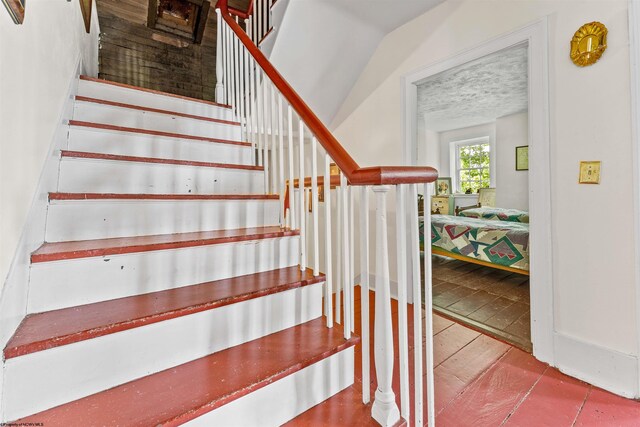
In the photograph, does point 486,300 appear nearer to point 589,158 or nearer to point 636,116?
point 589,158

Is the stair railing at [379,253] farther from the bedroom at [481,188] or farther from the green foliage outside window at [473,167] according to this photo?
the green foliage outside window at [473,167]

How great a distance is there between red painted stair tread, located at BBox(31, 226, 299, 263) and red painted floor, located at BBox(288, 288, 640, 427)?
30.1 inches

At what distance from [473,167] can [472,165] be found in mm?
53

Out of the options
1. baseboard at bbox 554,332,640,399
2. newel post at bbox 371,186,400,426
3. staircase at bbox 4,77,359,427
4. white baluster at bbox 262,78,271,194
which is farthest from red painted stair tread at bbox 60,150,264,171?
baseboard at bbox 554,332,640,399

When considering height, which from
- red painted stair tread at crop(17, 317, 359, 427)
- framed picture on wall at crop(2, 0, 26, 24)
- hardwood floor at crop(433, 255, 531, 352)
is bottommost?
hardwood floor at crop(433, 255, 531, 352)

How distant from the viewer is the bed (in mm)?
2846

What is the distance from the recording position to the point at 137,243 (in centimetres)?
111

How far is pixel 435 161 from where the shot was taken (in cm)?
665

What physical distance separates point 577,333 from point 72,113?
10.7 ft

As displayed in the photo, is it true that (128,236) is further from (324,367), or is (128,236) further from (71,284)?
(324,367)

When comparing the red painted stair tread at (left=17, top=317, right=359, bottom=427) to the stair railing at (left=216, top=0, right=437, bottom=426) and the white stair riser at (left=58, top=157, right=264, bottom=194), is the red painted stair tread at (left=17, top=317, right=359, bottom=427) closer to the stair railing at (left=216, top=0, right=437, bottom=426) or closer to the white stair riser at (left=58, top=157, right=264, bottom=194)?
the stair railing at (left=216, top=0, right=437, bottom=426)

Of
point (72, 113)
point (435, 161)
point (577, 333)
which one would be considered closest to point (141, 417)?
point (72, 113)

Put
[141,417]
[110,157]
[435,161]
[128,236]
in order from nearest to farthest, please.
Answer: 1. [141,417]
2. [128,236]
3. [110,157]
4. [435,161]

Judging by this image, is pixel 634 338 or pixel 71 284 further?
pixel 634 338
